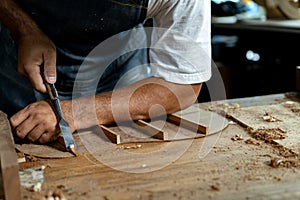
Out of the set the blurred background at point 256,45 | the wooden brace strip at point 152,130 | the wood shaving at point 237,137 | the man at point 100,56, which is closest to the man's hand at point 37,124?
the man at point 100,56

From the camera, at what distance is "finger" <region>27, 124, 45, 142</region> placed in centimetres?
127

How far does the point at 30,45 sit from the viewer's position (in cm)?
150

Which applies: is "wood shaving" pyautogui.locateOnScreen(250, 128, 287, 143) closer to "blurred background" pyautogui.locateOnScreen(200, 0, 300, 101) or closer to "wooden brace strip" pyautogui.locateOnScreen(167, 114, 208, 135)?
"wooden brace strip" pyautogui.locateOnScreen(167, 114, 208, 135)

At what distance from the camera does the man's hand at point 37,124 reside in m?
1.28

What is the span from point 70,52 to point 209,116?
604 mm

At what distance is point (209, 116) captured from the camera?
150 centimetres

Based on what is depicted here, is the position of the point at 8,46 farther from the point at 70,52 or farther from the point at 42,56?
the point at 42,56

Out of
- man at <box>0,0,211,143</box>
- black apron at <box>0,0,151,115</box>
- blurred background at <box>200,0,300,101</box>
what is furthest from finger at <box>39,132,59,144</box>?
blurred background at <box>200,0,300,101</box>

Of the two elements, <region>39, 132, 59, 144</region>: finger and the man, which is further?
the man

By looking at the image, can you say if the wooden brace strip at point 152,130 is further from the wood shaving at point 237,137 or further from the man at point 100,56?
the wood shaving at point 237,137

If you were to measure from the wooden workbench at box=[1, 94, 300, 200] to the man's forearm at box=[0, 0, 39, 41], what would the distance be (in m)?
0.60

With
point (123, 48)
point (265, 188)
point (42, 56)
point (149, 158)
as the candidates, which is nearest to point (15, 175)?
point (149, 158)

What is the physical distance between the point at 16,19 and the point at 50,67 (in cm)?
34

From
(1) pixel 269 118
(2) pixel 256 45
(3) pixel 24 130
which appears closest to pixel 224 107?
(1) pixel 269 118
